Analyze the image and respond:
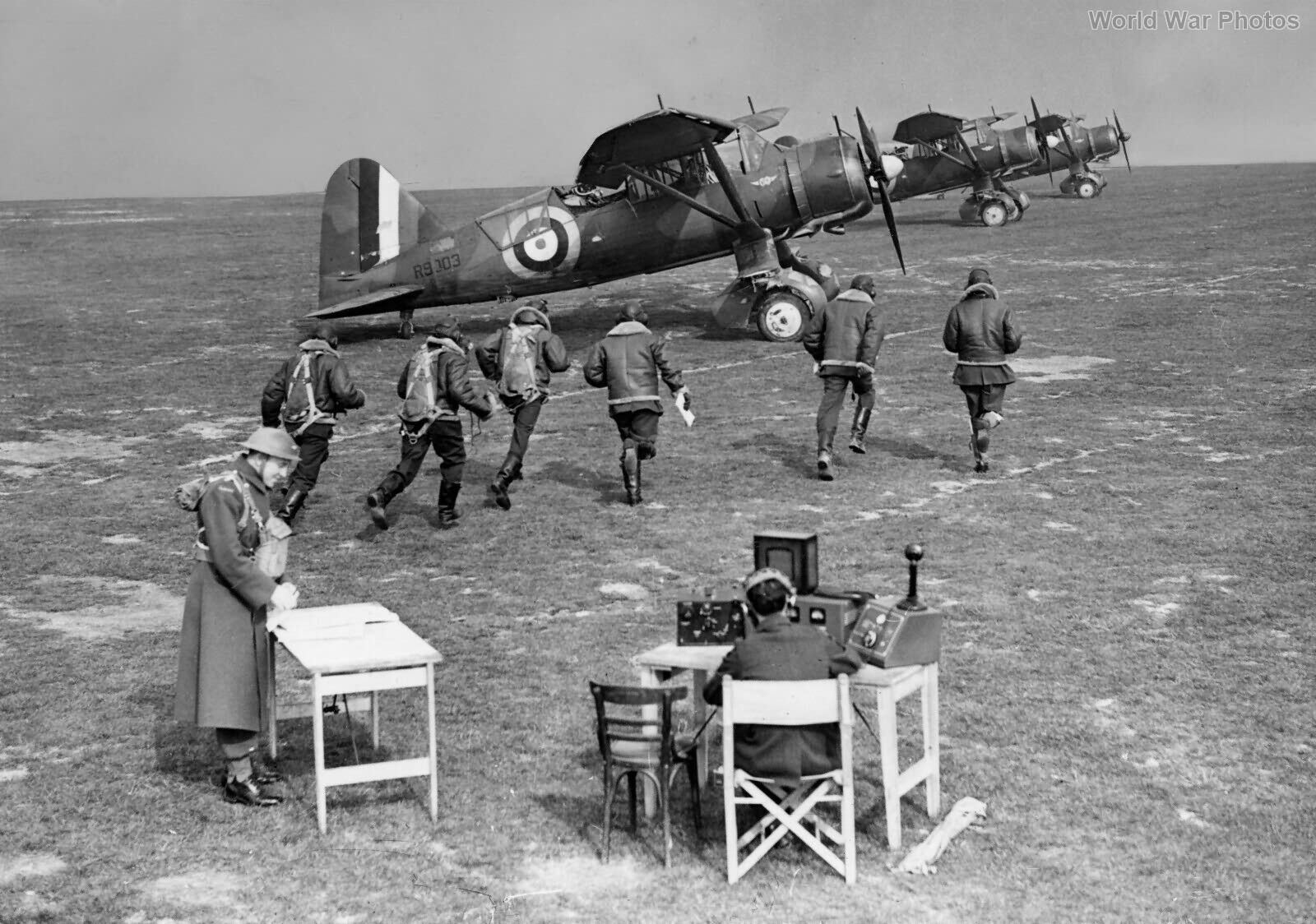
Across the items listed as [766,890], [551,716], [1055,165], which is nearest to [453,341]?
[551,716]

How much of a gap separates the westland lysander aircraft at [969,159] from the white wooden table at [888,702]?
3659 cm

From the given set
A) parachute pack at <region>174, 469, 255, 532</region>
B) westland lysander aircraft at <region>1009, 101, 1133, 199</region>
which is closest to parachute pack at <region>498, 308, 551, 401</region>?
parachute pack at <region>174, 469, 255, 532</region>

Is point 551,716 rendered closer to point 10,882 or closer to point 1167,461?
point 10,882

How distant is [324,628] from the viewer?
897cm

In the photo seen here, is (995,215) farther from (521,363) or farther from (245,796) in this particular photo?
(245,796)

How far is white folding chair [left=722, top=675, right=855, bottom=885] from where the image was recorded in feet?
24.9

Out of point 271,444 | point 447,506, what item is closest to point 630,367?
point 447,506

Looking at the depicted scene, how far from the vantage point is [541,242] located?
26.5m

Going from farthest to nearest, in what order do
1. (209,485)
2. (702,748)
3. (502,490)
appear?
(502,490)
(209,485)
(702,748)

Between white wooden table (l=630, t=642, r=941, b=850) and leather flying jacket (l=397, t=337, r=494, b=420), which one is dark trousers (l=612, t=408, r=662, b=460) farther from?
white wooden table (l=630, t=642, r=941, b=850)

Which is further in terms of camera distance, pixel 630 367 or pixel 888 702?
pixel 630 367

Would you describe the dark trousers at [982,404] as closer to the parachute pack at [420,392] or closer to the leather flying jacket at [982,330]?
the leather flying jacket at [982,330]

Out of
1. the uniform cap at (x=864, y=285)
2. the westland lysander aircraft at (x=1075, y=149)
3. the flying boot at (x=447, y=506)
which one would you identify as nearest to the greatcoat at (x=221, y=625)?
the flying boot at (x=447, y=506)

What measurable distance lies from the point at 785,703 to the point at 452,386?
821 centimetres
